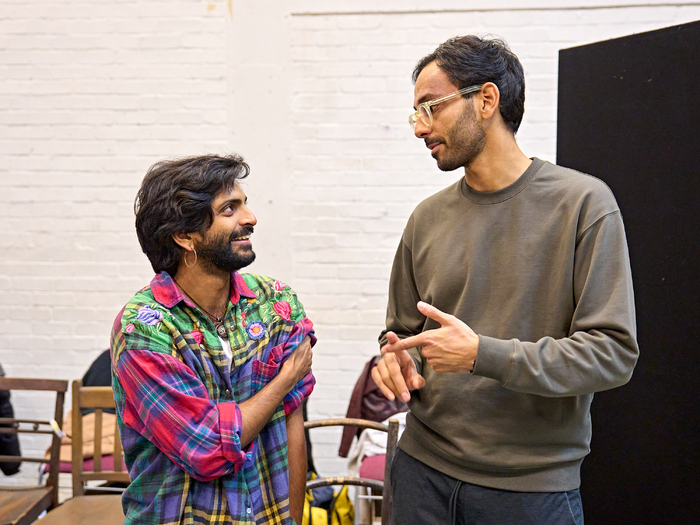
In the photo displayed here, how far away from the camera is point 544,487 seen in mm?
1285

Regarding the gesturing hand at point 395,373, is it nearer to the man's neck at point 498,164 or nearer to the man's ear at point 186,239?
the man's neck at point 498,164

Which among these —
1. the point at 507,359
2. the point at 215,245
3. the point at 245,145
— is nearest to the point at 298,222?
the point at 245,145

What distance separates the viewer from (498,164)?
1435 mm

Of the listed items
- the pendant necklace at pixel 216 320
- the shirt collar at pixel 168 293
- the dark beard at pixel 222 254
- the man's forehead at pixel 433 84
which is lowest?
the pendant necklace at pixel 216 320

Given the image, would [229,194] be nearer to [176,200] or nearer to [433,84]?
[176,200]

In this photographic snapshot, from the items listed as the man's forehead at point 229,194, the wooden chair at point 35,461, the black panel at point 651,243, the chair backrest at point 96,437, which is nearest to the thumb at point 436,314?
the man's forehead at point 229,194

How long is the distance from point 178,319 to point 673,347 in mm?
1334

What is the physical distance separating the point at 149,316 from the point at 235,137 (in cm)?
211

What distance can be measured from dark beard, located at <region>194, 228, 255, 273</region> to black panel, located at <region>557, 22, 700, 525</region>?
1.05m

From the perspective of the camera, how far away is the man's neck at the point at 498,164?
143 centimetres

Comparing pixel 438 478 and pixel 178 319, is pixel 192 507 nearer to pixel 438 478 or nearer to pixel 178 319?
pixel 178 319

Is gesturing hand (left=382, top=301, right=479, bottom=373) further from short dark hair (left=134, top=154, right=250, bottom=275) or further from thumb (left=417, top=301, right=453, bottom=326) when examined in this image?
short dark hair (left=134, top=154, right=250, bottom=275)

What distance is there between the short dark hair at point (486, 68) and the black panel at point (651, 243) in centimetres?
49

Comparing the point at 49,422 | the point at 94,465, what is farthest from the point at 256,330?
the point at 49,422
